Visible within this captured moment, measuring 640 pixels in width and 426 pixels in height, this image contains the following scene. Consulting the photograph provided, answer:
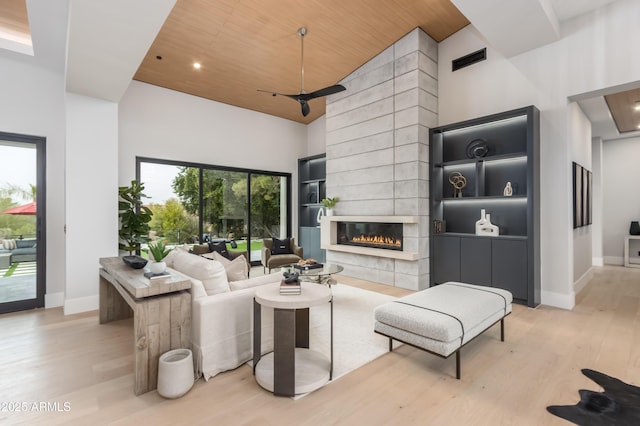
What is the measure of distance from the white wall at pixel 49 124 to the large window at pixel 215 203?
1218 mm

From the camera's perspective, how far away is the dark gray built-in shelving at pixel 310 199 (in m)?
7.52

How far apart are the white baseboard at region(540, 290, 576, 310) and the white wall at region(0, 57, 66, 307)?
6915mm

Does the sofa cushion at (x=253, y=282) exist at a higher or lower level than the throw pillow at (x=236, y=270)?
lower

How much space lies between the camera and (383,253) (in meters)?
5.27

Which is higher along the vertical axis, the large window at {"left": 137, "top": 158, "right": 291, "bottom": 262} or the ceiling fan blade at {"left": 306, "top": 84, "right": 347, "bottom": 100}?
the ceiling fan blade at {"left": 306, "top": 84, "right": 347, "bottom": 100}

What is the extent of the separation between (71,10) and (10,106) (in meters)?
2.84

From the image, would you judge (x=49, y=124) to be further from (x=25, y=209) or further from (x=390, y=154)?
(x=390, y=154)

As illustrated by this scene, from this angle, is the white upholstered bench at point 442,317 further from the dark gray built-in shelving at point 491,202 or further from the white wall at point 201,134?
the white wall at point 201,134

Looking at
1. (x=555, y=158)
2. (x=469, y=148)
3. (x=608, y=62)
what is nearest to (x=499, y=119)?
(x=469, y=148)

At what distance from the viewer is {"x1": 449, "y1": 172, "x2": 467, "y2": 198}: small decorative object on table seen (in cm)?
504

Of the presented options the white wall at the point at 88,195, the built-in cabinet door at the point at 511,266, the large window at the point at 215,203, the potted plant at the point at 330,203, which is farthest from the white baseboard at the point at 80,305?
the built-in cabinet door at the point at 511,266

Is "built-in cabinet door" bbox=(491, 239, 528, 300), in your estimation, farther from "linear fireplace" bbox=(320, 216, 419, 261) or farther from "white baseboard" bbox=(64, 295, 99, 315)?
"white baseboard" bbox=(64, 295, 99, 315)

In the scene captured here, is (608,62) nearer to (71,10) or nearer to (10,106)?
(71,10)

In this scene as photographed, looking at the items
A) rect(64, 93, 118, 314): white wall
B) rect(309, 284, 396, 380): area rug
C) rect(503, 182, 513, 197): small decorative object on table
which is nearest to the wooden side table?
rect(309, 284, 396, 380): area rug
